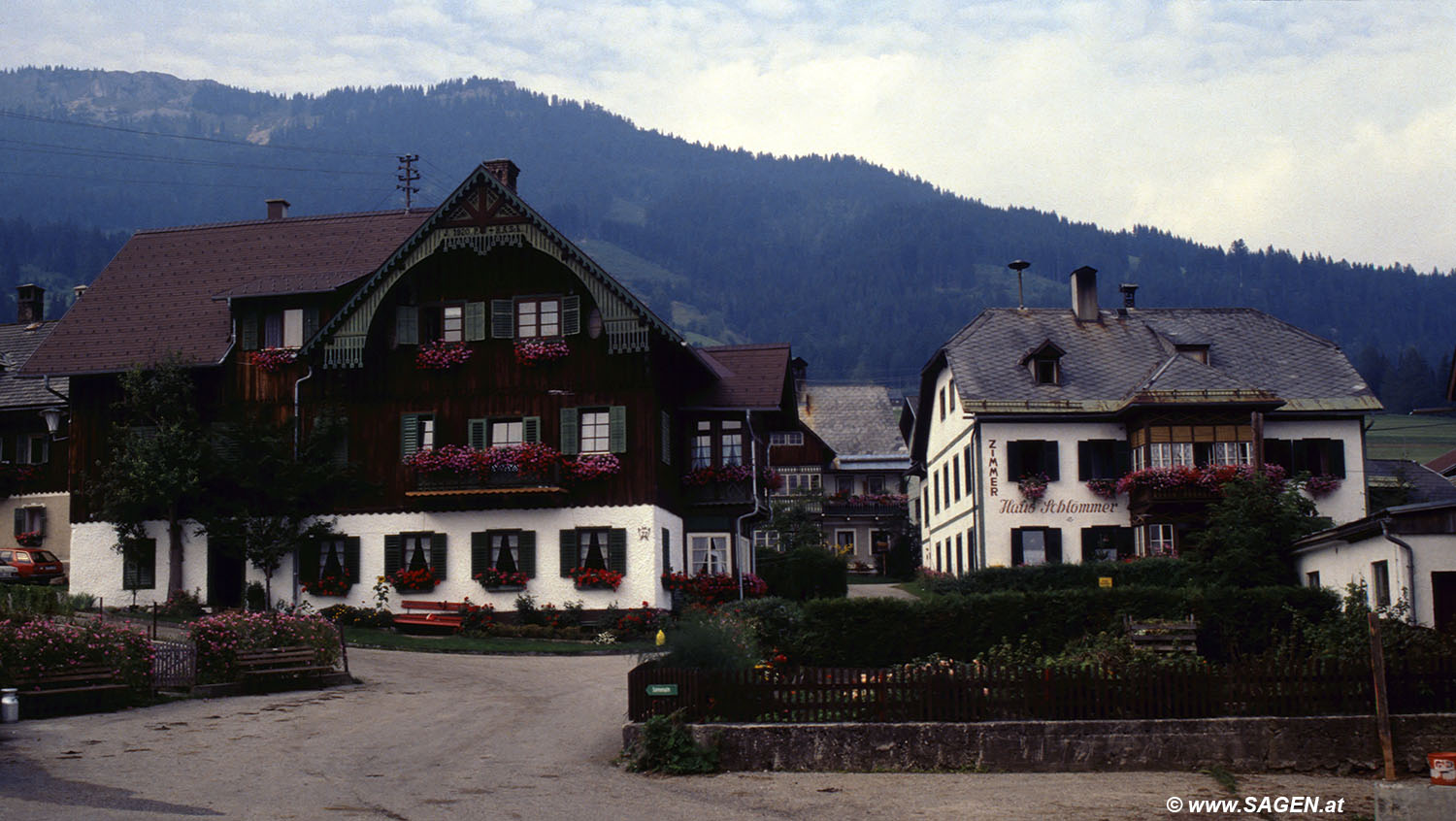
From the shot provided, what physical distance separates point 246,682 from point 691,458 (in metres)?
18.3

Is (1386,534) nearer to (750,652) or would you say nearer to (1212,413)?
(750,652)

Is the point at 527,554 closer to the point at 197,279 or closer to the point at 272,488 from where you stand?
the point at 272,488

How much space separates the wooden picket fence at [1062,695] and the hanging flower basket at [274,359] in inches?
1007

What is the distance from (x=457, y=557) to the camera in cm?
4228

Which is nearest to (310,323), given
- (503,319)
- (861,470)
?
(503,319)

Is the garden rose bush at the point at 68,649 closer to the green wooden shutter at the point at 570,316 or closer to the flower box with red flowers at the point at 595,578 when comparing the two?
the flower box with red flowers at the point at 595,578

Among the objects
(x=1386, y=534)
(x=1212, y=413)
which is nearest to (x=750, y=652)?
(x=1386, y=534)

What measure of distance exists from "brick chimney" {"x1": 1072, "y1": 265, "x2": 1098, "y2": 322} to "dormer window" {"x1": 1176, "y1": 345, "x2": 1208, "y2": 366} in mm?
3492

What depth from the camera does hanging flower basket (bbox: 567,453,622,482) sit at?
4131cm

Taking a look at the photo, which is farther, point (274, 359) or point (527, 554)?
point (274, 359)

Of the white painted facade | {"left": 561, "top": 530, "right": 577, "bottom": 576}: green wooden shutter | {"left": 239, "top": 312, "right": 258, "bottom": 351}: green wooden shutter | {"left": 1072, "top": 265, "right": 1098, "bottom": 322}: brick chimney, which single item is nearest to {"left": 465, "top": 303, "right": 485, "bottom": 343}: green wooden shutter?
the white painted facade

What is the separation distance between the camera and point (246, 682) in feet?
94.4

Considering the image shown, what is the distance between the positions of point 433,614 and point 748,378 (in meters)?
11.3

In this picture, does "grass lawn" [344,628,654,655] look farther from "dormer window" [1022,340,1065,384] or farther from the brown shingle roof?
"dormer window" [1022,340,1065,384]
